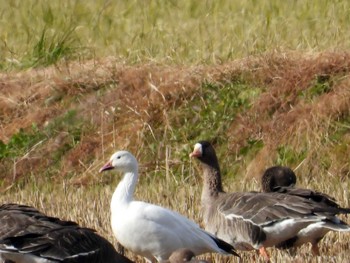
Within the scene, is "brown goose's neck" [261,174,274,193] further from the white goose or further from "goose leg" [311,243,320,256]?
the white goose

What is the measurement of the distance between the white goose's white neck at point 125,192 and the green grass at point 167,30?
477cm

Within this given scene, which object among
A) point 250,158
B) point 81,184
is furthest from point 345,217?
point 81,184

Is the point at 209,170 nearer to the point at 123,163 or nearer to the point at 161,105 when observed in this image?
the point at 123,163

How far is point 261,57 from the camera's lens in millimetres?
15078

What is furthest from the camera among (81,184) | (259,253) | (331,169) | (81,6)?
(81,6)

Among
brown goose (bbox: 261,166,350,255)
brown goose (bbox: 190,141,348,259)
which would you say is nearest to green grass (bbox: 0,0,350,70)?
brown goose (bbox: 190,141,348,259)

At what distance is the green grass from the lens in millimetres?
15703

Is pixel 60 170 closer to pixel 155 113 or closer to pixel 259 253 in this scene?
pixel 155 113

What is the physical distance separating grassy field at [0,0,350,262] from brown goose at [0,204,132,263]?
2.86 meters

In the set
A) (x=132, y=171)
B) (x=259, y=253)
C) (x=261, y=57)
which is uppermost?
(x=261, y=57)

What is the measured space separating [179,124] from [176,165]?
0.79m

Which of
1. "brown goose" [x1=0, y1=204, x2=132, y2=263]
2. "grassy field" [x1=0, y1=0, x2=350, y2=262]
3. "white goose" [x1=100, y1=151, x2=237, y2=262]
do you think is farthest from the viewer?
"grassy field" [x1=0, y1=0, x2=350, y2=262]

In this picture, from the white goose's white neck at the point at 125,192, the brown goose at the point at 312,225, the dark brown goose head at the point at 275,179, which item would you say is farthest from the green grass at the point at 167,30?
the white goose's white neck at the point at 125,192

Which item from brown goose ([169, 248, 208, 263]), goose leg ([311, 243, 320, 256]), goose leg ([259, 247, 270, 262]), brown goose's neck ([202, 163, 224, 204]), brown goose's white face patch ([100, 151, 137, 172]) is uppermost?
brown goose's white face patch ([100, 151, 137, 172])
